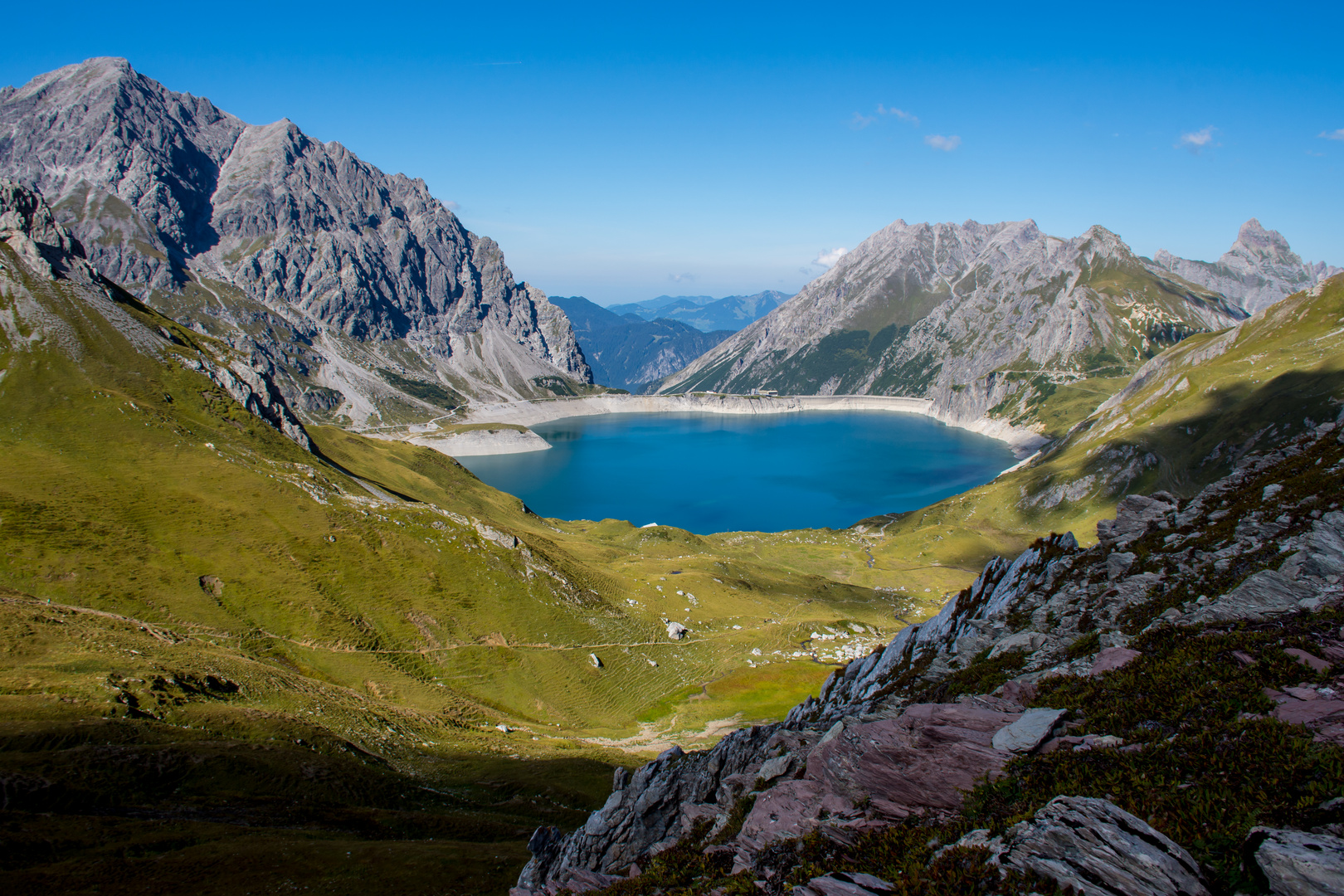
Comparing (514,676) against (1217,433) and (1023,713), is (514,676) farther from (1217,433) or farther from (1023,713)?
(1217,433)

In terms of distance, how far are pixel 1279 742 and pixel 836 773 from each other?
7118 mm

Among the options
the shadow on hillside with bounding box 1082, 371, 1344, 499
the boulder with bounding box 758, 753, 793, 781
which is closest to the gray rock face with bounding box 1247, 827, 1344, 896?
the boulder with bounding box 758, 753, 793, 781

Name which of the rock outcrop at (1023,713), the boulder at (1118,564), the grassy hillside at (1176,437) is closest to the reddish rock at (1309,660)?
the rock outcrop at (1023,713)

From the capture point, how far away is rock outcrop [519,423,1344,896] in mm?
8555

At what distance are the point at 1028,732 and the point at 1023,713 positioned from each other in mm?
1320

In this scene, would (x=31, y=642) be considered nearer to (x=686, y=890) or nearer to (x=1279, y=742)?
(x=686, y=890)

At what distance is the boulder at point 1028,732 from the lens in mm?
11547

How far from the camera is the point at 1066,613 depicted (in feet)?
63.9

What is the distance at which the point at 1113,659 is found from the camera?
14469 millimetres

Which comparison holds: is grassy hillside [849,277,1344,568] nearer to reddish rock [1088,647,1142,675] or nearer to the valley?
the valley

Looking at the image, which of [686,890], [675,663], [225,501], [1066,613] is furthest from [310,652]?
[1066,613]

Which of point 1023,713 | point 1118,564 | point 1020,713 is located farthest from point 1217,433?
point 1023,713

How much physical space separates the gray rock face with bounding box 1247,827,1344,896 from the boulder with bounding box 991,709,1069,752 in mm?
4692

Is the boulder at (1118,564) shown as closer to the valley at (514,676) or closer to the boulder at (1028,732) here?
the valley at (514,676)
